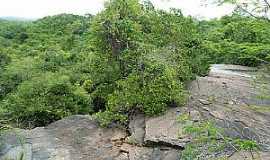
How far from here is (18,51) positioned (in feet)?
110

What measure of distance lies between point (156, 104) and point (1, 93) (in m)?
12.1

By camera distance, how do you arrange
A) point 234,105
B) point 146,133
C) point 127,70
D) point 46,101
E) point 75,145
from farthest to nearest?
1. point 46,101
2. point 127,70
3. point 234,105
4. point 75,145
5. point 146,133

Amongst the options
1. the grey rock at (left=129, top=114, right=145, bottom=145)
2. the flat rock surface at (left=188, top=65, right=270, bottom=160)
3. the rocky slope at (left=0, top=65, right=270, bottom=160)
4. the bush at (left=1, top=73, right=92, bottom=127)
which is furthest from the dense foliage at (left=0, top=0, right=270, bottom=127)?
the flat rock surface at (left=188, top=65, right=270, bottom=160)

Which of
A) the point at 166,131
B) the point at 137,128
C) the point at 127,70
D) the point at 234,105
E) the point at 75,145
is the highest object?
the point at 127,70

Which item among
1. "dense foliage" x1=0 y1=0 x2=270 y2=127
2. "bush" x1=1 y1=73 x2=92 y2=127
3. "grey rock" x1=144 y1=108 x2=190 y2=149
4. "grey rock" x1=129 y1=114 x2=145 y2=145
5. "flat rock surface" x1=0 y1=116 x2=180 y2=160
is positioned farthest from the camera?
"bush" x1=1 y1=73 x2=92 y2=127

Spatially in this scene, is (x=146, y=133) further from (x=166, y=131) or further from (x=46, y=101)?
(x=46, y=101)

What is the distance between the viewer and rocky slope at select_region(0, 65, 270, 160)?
11.8m

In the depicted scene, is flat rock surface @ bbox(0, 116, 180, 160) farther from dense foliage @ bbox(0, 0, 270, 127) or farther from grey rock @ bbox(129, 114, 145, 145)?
dense foliage @ bbox(0, 0, 270, 127)

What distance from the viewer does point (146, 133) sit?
12.6 metres

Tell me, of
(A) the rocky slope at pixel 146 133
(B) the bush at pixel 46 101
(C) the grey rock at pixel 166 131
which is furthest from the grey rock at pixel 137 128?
(B) the bush at pixel 46 101

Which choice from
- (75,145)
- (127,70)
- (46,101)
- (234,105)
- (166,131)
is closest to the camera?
(166,131)

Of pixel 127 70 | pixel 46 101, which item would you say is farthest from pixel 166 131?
pixel 46 101

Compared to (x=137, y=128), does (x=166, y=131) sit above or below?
above

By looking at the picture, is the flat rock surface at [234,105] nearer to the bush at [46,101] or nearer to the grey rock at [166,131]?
the grey rock at [166,131]
